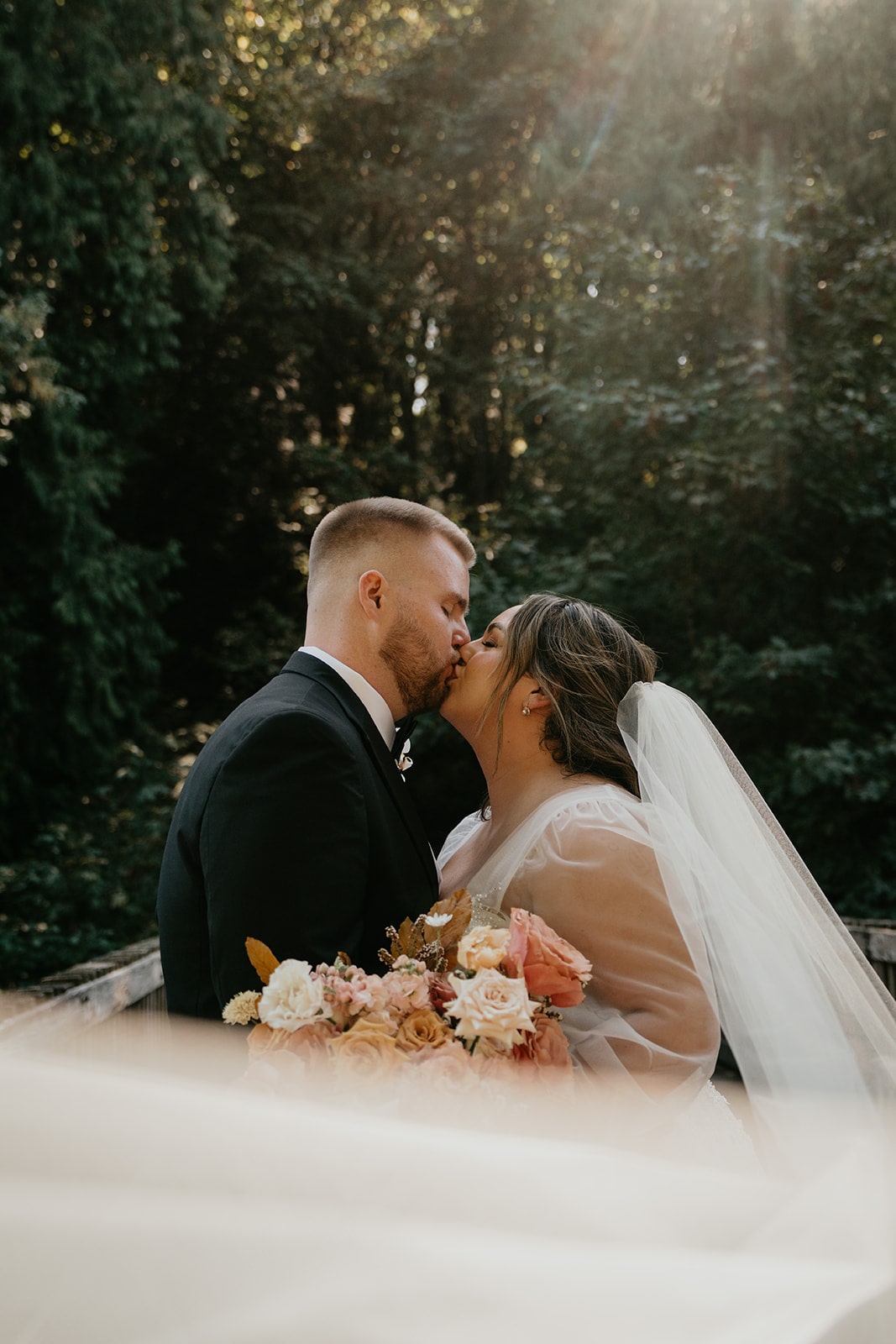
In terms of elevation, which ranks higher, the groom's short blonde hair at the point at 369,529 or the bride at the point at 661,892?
the groom's short blonde hair at the point at 369,529

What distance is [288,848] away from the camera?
83.0 inches

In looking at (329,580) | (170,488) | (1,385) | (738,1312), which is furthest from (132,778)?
(738,1312)

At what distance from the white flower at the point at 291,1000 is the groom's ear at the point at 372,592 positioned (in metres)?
1.25

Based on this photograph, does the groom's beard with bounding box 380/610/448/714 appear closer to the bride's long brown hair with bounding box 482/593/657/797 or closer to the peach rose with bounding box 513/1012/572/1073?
the bride's long brown hair with bounding box 482/593/657/797

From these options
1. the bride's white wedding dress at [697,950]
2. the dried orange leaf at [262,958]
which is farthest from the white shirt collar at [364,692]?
the dried orange leaf at [262,958]

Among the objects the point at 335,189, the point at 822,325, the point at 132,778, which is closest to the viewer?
the point at 822,325

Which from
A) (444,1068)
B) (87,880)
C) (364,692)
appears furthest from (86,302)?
(444,1068)

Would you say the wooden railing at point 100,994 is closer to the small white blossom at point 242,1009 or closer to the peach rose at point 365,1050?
the small white blossom at point 242,1009

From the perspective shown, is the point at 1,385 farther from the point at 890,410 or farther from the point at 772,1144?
the point at 772,1144

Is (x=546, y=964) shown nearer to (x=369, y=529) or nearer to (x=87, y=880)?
(x=369, y=529)

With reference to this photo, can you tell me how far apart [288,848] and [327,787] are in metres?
0.15

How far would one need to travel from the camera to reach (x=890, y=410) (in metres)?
8.71

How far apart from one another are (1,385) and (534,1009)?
770 cm

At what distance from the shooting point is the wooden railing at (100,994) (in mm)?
3297
